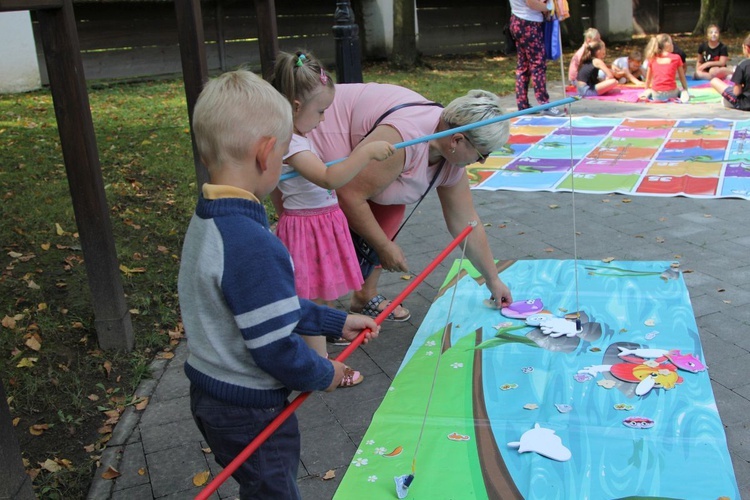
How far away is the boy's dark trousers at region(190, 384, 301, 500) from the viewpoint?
1912mm

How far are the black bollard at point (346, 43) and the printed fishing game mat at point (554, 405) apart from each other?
2.83 meters

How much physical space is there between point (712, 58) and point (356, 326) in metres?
10.7

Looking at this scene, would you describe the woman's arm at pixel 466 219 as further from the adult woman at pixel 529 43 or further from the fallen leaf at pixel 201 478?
the adult woman at pixel 529 43

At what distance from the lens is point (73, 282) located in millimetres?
4512

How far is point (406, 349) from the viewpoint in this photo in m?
3.77

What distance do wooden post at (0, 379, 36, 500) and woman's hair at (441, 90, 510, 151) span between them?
6.36 feet

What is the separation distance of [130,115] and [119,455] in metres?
7.28

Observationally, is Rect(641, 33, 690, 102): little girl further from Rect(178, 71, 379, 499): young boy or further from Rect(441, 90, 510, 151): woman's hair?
Rect(178, 71, 379, 499): young boy

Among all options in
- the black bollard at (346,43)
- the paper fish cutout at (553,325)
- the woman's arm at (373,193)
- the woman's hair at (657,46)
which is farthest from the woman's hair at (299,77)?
the woman's hair at (657,46)

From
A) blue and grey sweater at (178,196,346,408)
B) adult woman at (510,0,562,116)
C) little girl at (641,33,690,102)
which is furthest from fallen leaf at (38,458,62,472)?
little girl at (641,33,690,102)

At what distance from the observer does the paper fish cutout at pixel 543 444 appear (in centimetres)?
277

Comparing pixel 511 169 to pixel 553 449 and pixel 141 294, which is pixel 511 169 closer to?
pixel 141 294

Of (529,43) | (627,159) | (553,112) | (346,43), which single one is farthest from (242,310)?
(553,112)

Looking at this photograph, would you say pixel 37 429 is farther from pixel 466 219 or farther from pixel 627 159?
pixel 627 159
